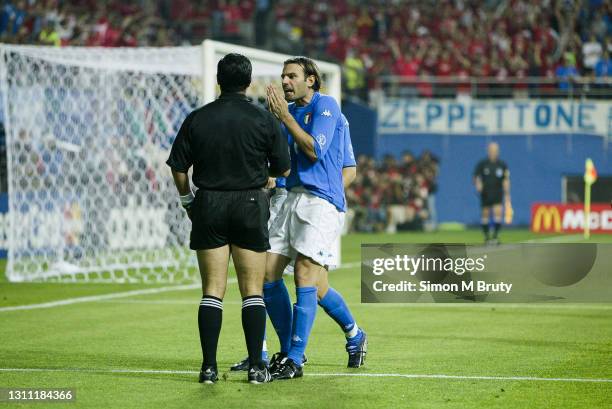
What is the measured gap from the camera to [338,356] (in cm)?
873

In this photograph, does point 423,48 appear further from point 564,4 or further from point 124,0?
point 124,0

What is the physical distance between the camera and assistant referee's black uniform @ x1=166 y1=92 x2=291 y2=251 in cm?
709

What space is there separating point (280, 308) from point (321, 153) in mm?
1124

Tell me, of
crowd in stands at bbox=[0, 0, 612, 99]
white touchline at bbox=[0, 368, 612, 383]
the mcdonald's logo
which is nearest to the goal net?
white touchline at bbox=[0, 368, 612, 383]

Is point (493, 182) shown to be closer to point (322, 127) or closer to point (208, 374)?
point (322, 127)

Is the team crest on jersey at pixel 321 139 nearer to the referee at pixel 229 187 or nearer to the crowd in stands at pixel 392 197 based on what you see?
the referee at pixel 229 187

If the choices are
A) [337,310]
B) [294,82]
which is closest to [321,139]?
[294,82]

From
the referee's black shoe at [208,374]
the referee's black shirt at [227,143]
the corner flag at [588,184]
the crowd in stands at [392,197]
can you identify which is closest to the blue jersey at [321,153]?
the referee's black shirt at [227,143]

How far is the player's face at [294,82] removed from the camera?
24.8ft

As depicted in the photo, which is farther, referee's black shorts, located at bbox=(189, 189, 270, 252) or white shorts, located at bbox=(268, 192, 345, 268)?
white shorts, located at bbox=(268, 192, 345, 268)

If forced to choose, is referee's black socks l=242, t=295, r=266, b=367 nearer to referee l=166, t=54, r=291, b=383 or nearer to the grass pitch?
referee l=166, t=54, r=291, b=383

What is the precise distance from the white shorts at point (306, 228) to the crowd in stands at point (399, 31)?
73.2ft

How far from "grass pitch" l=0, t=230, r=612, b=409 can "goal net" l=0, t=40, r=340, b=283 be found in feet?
11.1

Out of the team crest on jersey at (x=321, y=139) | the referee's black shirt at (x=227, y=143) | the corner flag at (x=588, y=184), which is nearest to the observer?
the referee's black shirt at (x=227, y=143)
